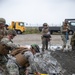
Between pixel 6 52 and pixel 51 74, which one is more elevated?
pixel 6 52

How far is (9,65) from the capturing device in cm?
871

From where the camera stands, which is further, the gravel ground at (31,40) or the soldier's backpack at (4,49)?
the gravel ground at (31,40)

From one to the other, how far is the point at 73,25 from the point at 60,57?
89.4ft

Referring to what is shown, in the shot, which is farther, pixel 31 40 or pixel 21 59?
pixel 31 40

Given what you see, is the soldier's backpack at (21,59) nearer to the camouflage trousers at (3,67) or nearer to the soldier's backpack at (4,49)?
the soldier's backpack at (4,49)

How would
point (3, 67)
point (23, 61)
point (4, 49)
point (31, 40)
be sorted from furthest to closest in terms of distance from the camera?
1. point (31, 40)
2. point (3, 67)
3. point (4, 49)
4. point (23, 61)

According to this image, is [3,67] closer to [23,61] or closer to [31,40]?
[23,61]

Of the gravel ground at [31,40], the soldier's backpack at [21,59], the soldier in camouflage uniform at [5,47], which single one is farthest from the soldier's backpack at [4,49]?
the gravel ground at [31,40]

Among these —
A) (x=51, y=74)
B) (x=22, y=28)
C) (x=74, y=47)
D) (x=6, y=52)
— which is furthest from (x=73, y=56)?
(x=22, y=28)

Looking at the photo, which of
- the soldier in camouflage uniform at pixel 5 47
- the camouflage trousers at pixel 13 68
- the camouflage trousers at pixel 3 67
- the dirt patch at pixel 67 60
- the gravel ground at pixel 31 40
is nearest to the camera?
the camouflage trousers at pixel 13 68

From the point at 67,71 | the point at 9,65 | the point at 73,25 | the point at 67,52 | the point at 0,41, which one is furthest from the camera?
the point at 73,25

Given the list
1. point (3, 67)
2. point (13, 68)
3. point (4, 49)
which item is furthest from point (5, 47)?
point (13, 68)

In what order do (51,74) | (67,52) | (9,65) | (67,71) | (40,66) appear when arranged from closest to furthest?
(9,65)
(51,74)
(40,66)
(67,71)
(67,52)

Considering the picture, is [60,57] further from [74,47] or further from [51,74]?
[51,74]
